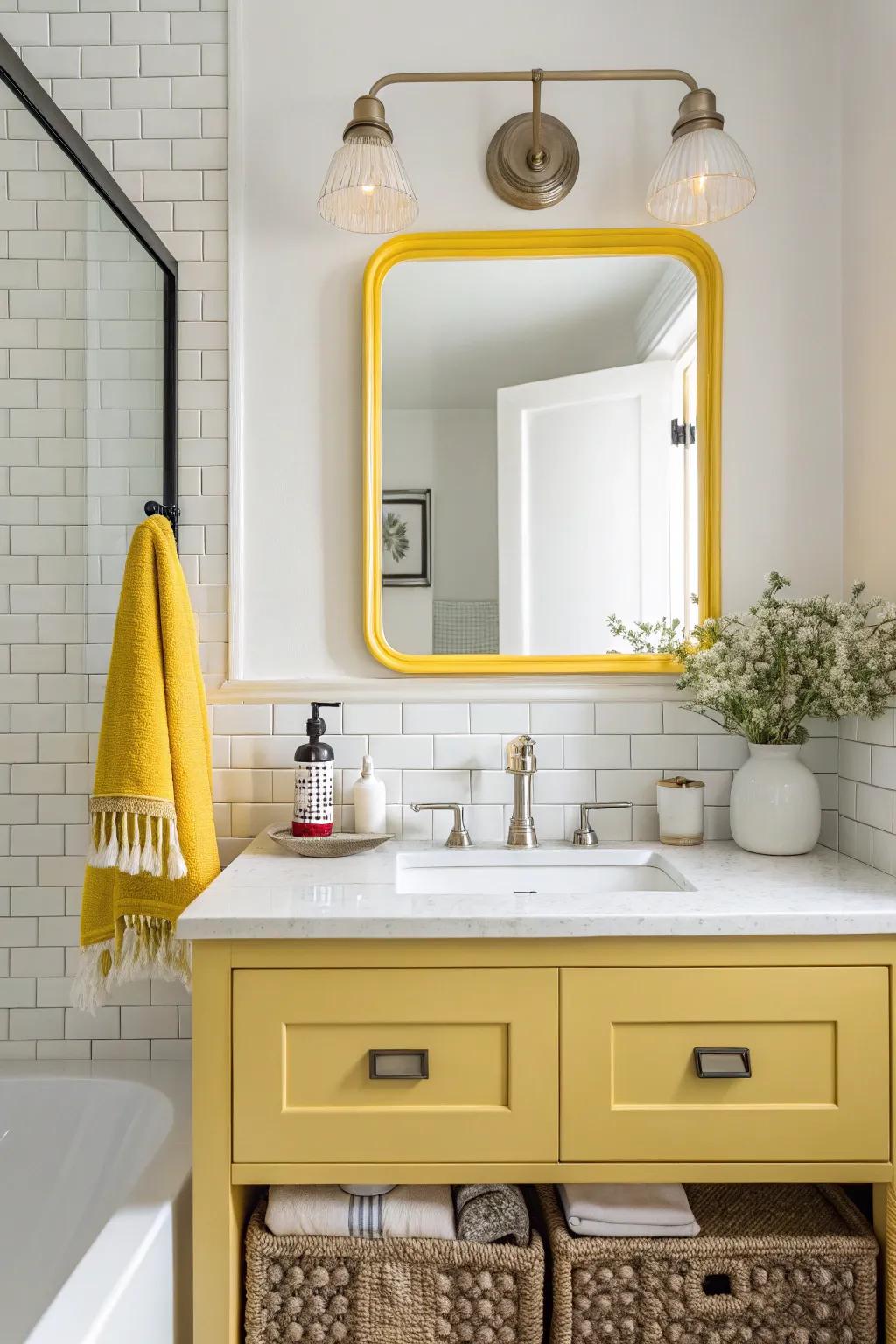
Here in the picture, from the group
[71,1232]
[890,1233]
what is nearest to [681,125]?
[890,1233]

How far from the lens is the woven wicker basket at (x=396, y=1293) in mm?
1176

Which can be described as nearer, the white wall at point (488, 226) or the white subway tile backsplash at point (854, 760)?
the white subway tile backsplash at point (854, 760)

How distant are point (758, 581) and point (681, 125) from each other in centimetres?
81

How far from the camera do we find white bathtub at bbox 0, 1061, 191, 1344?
105 centimetres

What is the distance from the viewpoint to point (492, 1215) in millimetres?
1204

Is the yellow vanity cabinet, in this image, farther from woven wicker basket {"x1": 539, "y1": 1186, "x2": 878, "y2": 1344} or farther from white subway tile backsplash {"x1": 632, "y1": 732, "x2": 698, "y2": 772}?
white subway tile backsplash {"x1": 632, "y1": 732, "x2": 698, "y2": 772}

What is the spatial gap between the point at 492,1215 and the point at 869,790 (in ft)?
3.02

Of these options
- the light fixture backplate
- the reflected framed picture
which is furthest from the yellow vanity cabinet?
the light fixture backplate

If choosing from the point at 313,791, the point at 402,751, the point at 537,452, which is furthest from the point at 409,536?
the point at 313,791

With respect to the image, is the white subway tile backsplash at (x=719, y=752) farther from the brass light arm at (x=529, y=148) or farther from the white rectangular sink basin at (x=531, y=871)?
the brass light arm at (x=529, y=148)

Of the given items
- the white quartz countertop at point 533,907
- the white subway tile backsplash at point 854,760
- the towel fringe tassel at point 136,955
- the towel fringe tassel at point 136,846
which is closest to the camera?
the white quartz countertop at point 533,907

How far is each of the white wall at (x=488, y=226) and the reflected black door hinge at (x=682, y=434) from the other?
78 mm

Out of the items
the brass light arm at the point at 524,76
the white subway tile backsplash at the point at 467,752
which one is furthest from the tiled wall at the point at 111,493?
the white subway tile backsplash at the point at 467,752

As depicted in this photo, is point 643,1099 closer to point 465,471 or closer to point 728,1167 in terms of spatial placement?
point 728,1167
